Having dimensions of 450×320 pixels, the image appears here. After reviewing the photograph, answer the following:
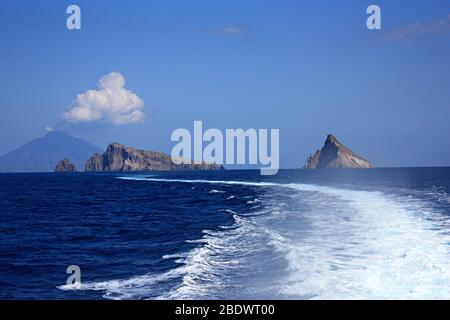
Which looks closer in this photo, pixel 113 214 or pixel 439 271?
pixel 439 271

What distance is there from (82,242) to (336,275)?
14216mm

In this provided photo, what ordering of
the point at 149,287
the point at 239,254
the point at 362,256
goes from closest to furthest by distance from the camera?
the point at 149,287
the point at 362,256
the point at 239,254

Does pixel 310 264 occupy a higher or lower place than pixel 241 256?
higher

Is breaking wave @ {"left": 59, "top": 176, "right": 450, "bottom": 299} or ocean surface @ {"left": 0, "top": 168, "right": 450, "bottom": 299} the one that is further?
ocean surface @ {"left": 0, "top": 168, "right": 450, "bottom": 299}

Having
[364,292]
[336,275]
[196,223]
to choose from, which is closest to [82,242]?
[196,223]

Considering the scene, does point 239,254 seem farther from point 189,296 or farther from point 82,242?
point 82,242

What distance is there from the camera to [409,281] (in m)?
12.9

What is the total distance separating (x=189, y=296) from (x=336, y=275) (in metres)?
4.43

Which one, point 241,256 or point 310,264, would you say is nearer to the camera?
point 310,264

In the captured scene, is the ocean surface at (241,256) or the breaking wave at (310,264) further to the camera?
the ocean surface at (241,256)

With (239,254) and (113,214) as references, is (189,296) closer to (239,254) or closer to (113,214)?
(239,254)
